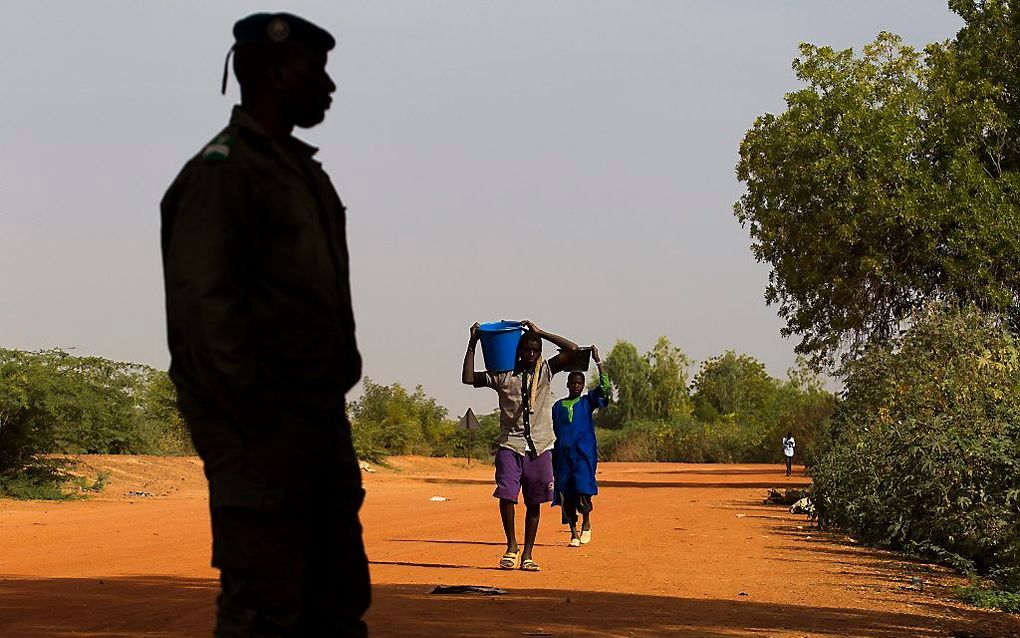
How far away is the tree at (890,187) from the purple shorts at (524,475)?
19.9 meters

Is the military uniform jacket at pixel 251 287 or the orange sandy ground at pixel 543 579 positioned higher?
the military uniform jacket at pixel 251 287

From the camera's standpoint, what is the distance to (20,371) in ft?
87.6

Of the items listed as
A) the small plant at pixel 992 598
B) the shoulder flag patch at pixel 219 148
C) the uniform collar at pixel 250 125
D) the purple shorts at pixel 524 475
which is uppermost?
the uniform collar at pixel 250 125

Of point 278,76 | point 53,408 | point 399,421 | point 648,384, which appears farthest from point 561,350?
point 648,384

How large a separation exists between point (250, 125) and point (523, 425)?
9.12m

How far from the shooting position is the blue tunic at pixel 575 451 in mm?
16625

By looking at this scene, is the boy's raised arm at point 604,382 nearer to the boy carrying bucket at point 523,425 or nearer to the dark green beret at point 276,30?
the boy carrying bucket at point 523,425

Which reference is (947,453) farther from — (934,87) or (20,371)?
(934,87)

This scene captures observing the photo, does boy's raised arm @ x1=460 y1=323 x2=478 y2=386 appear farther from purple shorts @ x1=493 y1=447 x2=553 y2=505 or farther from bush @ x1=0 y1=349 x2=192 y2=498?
bush @ x1=0 y1=349 x2=192 y2=498

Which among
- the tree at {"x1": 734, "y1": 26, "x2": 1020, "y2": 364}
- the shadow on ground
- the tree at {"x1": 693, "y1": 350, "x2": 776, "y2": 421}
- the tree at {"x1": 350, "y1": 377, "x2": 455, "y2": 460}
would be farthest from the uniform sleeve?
the tree at {"x1": 693, "y1": 350, "x2": 776, "y2": 421}

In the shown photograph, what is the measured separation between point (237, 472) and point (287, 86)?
44.3 inches

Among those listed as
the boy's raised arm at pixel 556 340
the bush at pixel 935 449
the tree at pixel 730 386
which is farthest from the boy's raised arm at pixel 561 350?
the tree at pixel 730 386

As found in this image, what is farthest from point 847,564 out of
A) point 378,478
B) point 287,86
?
point 378,478

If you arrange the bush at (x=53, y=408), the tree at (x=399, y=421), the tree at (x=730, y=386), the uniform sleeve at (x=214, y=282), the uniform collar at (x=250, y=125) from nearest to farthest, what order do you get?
the uniform sleeve at (x=214, y=282) < the uniform collar at (x=250, y=125) < the bush at (x=53, y=408) < the tree at (x=399, y=421) < the tree at (x=730, y=386)
